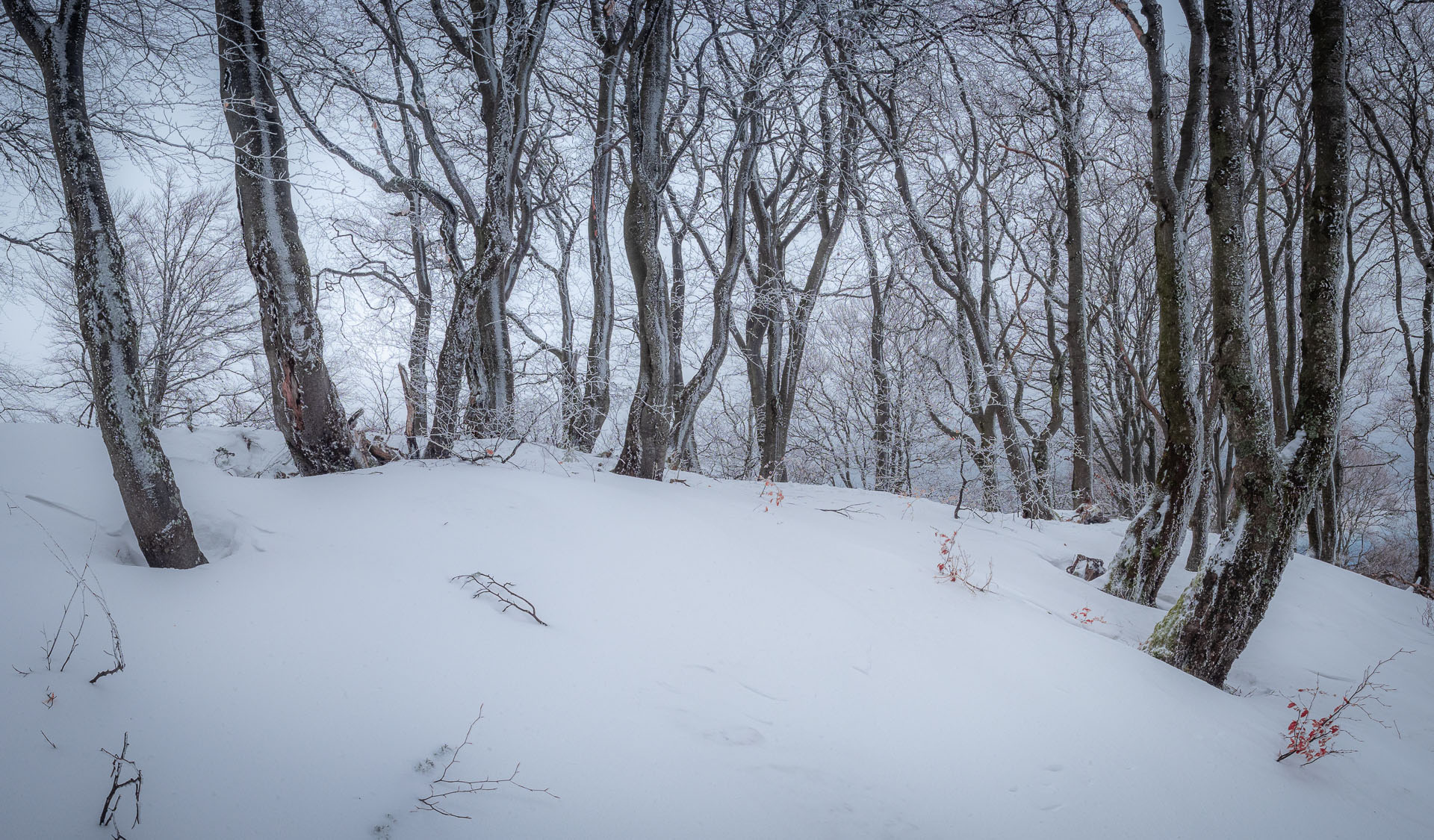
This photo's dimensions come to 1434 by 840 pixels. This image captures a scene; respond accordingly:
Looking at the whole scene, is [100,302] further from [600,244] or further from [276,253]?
[600,244]

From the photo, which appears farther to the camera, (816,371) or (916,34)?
(816,371)

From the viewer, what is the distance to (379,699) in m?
1.89

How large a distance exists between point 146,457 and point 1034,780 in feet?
12.7

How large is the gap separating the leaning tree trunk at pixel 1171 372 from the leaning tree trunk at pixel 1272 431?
1.98 ft

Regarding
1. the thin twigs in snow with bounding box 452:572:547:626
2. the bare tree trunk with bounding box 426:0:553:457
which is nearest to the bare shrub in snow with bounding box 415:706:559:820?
the thin twigs in snow with bounding box 452:572:547:626

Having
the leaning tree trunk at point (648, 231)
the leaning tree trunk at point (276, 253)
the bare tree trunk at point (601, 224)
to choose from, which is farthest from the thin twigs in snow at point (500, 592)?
the bare tree trunk at point (601, 224)

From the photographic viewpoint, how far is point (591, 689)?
2117 millimetres

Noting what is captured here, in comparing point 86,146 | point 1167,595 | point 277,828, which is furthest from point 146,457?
point 1167,595

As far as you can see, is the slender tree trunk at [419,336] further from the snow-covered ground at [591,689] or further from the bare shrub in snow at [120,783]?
the bare shrub in snow at [120,783]

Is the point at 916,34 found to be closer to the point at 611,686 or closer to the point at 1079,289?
the point at 1079,289

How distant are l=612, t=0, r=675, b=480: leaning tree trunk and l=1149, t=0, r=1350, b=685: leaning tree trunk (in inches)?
148

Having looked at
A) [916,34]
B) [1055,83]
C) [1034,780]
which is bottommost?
[1034,780]

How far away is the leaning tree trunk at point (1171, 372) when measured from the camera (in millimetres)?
3977

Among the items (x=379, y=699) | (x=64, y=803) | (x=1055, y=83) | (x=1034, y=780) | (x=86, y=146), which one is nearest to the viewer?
(x=64, y=803)
